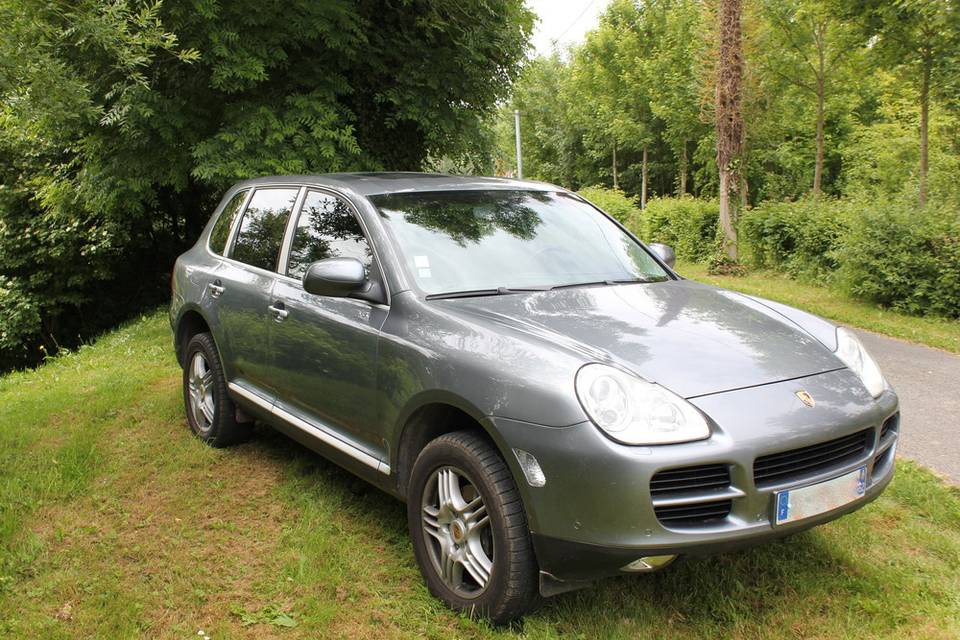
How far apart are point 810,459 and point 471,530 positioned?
1.25 meters

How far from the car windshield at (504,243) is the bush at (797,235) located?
345 inches

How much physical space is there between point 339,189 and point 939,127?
17.6m

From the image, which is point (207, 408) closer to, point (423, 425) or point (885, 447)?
point (423, 425)

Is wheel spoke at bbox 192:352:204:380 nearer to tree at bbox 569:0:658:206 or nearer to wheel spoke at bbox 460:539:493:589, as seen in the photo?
wheel spoke at bbox 460:539:493:589

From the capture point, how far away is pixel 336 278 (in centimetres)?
340

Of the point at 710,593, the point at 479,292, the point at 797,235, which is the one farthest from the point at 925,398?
the point at 797,235

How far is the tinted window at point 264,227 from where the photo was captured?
14.8 feet

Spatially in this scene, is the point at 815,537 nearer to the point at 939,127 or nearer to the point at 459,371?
the point at 459,371

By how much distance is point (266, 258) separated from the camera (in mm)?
4551

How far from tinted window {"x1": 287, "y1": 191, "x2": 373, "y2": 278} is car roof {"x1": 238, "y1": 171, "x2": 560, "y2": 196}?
11 centimetres

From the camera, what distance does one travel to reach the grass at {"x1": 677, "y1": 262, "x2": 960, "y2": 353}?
8.76 metres

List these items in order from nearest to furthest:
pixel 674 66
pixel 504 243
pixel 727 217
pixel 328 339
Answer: pixel 328 339 → pixel 504 243 → pixel 727 217 → pixel 674 66

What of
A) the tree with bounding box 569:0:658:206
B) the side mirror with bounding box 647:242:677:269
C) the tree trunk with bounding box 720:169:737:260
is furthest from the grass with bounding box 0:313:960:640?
the tree with bounding box 569:0:658:206

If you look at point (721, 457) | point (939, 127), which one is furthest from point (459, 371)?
point (939, 127)
